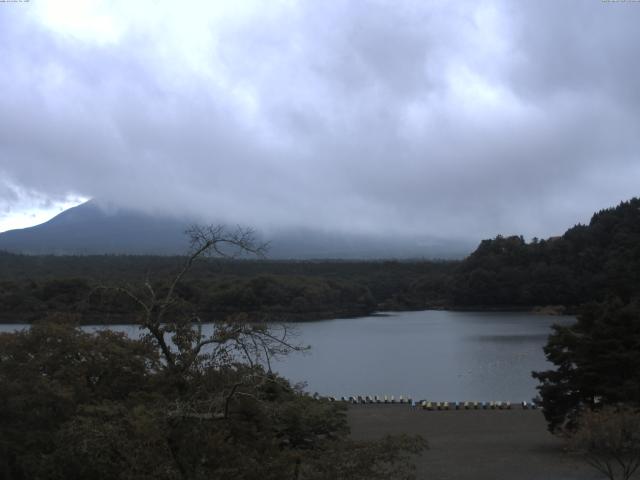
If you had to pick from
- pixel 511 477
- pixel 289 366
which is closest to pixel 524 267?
pixel 289 366

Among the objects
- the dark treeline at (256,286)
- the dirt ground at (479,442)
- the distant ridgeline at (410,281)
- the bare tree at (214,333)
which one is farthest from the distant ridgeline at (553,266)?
the bare tree at (214,333)

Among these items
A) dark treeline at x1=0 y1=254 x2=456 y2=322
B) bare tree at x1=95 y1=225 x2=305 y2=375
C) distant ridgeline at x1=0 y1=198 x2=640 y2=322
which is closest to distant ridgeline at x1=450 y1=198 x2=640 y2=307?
distant ridgeline at x1=0 y1=198 x2=640 y2=322

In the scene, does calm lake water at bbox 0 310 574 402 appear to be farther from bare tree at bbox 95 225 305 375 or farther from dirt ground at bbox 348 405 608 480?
bare tree at bbox 95 225 305 375

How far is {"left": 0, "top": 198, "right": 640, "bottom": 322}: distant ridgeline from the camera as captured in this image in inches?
1783

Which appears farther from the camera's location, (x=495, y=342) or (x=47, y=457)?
(x=495, y=342)

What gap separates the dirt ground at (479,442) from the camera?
11.4 meters

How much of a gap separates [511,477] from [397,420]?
6177 millimetres

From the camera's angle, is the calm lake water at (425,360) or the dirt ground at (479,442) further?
the calm lake water at (425,360)

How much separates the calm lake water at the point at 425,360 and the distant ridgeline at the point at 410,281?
639 centimetres

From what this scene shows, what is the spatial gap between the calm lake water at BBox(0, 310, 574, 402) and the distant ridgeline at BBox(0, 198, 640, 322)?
21.0ft

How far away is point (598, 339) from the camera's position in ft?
42.8

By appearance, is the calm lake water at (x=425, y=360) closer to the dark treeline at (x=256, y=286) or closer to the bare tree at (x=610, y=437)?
the dark treeline at (x=256, y=286)

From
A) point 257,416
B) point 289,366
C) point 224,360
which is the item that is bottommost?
point 289,366

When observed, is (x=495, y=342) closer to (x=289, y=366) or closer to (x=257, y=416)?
(x=289, y=366)
